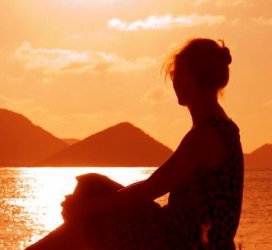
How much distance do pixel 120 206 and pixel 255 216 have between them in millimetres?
71648

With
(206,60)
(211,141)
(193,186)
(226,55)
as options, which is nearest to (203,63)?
(206,60)

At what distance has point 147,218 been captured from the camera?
434cm

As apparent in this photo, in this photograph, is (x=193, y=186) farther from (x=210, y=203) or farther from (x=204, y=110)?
(x=204, y=110)

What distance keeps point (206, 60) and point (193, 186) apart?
79 centimetres

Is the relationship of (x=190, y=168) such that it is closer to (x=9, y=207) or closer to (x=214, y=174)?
(x=214, y=174)

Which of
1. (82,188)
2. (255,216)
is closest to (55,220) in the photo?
(255,216)

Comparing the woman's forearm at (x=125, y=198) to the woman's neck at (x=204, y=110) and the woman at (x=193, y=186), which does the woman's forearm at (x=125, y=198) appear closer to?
the woman at (x=193, y=186)

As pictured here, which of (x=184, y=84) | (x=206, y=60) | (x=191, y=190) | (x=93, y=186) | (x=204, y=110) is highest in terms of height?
(x=206, y=60)

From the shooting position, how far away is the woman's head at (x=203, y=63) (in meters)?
4.25

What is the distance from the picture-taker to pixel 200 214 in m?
4.19

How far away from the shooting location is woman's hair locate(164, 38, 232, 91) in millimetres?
4246

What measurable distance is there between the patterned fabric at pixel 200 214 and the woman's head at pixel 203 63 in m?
0.26

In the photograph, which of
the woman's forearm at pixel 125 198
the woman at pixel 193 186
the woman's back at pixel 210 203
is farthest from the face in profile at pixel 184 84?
the woman's forearm at pixel 125 198

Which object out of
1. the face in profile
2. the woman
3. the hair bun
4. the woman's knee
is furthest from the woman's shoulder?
the woman's knee
